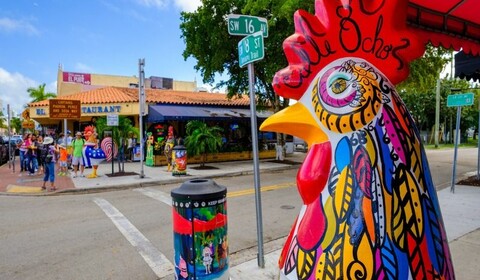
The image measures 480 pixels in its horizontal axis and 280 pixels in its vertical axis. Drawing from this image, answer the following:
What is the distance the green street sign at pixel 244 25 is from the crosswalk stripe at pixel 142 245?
10.4 feet

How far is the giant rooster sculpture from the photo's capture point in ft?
4.97

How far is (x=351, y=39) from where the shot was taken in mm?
1789

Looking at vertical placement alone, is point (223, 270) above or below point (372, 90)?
below

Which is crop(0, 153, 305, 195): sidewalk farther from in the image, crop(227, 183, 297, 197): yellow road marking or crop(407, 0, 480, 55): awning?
Result: crop(407, 0, 480, 55): awning

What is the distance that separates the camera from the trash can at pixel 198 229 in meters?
2.98

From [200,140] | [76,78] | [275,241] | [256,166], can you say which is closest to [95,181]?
[200,140]

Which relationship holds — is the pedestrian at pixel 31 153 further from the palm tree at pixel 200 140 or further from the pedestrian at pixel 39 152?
the palm tree at pixel 200 140

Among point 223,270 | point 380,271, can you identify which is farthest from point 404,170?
point 223,270

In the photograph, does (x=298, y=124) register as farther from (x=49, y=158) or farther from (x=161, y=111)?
(x=161, y=111)

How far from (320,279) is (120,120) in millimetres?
13649

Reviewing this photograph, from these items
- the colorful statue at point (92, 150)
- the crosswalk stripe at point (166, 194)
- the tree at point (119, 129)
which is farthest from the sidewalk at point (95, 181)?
the tree at point (119, 129)

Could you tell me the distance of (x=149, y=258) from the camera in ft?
15.7

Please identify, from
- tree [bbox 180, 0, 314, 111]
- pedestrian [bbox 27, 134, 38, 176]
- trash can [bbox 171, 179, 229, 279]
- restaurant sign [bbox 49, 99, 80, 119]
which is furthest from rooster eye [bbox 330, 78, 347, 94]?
pedestrian [bbox 27, 134, 38, 176]

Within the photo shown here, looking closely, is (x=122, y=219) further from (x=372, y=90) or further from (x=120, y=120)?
(x=120, y=120)
